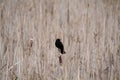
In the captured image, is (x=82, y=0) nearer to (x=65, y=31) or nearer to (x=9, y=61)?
(x=65, y=31)

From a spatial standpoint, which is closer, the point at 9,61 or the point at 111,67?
the point at 9,61

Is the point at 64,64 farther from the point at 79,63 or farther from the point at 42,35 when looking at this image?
the point at 42,35

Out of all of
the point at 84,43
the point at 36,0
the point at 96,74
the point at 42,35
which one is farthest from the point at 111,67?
the point at 36,0

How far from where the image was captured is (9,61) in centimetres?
124

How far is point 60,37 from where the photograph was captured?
130 centimetres

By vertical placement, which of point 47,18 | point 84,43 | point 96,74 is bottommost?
point 96,74

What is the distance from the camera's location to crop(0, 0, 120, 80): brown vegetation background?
1.25 metres

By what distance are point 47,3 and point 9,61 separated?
371 mm

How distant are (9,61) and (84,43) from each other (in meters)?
0.42

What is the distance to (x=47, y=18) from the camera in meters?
1.30

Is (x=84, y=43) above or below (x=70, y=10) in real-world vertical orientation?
below

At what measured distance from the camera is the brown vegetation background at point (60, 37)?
1.25m

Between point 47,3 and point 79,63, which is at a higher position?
point 47,3

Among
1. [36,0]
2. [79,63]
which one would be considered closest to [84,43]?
[79,63]
